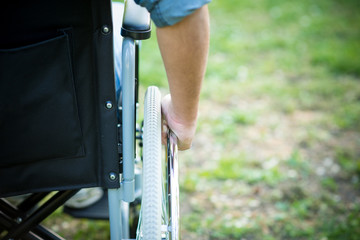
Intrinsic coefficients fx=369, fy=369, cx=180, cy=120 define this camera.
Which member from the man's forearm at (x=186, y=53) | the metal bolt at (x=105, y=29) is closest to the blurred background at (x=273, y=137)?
the man's forearm at (x=186, y=53)

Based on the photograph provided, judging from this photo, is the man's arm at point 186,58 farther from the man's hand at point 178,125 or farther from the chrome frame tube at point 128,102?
the chrome frame tube at point 128,102

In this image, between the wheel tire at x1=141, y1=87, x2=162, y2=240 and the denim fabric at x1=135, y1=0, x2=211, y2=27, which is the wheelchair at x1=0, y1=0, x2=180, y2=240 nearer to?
the wheel tire at x1=141, y1=87, x2=162, y2=240

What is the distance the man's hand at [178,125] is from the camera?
1169 mm

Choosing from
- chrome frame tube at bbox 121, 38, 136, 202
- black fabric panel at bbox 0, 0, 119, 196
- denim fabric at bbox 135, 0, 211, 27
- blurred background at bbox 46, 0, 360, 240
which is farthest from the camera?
blurred background at bbox 46, 0, 360, 240

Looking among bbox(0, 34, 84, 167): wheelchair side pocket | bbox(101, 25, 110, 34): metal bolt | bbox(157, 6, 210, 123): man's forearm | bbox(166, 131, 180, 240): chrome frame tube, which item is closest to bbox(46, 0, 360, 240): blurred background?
bbox(166, 131, 180, 240): chrome frame tube

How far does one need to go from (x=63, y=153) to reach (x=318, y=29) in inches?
173

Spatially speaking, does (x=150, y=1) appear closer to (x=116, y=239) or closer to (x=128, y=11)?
(x=128, y=11)

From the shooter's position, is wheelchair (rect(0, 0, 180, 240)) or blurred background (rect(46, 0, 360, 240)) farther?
blurred background (rect(46, 0, 360, 240))

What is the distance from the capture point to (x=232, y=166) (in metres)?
2.65

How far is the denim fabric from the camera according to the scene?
2.85 feet

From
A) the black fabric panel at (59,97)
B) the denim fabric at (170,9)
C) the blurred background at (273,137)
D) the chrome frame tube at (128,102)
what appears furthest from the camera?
the blurred background at (273,137)

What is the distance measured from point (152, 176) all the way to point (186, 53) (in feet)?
1.14

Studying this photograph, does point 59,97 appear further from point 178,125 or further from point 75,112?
point 178,125

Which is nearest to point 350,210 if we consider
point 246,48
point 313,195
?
point 313,195
